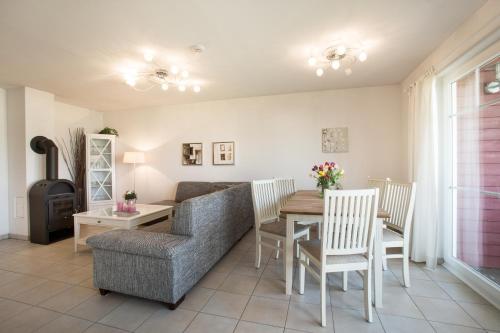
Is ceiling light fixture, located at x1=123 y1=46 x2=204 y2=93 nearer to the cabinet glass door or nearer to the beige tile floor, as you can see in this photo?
the cabinet glass door

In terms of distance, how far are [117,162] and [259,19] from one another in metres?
4.62

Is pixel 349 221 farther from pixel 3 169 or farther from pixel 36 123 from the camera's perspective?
pixel 3 169

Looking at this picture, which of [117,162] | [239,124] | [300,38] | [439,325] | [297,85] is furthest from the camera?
[117,162]

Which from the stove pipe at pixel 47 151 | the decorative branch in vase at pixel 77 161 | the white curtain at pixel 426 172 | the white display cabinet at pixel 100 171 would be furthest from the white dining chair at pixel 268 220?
the decorative branch in vase at pixel 77 161

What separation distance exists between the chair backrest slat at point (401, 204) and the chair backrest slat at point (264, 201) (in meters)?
1.29

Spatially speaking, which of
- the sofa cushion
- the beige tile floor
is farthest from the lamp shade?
the beige tile floor

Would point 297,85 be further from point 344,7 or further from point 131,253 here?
point 131,253

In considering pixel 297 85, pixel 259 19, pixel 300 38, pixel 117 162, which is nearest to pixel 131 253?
pixel 259 19

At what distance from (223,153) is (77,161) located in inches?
120

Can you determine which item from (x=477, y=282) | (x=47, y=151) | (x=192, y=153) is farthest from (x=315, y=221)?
(x=47, y=151)

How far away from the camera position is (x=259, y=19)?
6.35 feet

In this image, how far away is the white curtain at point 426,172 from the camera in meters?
2.42

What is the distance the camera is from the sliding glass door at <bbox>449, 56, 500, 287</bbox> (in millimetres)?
1961

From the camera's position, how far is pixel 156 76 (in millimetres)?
2996
